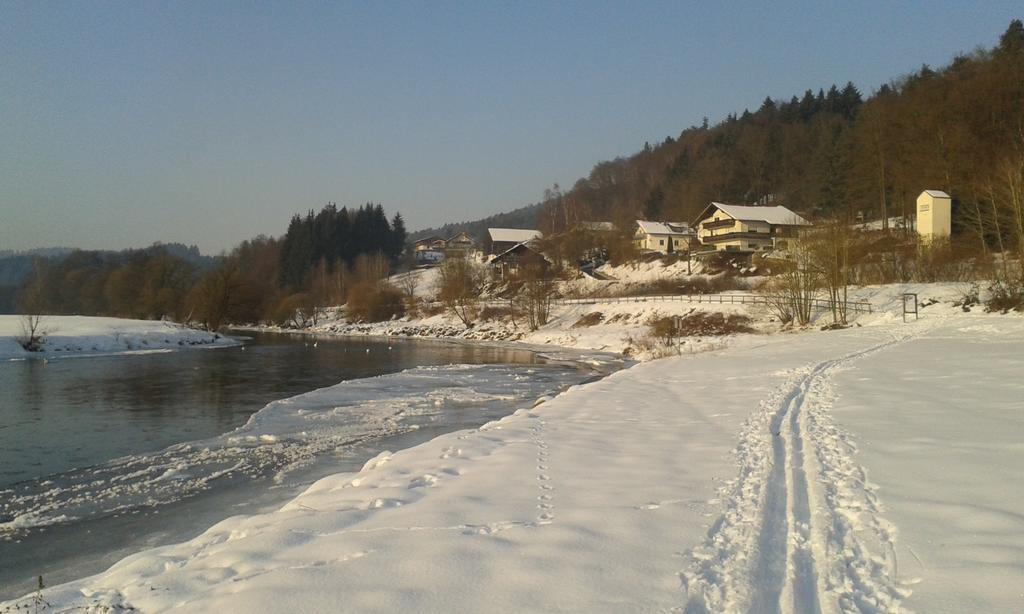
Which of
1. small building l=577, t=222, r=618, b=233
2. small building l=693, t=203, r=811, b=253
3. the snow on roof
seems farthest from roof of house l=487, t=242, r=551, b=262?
small building l=693, t=203, r=811, b=253

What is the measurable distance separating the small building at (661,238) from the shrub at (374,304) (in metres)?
30.5

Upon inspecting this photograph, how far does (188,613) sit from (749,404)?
12288 mm

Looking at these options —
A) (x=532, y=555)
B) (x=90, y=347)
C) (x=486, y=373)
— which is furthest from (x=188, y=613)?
(x=90, y=347)

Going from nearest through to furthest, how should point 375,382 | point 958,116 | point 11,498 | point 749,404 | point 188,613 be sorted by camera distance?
point 188,613, point 11,498, point 749,404, point 375,382, point 958,116

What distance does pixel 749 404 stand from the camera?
14.3 metres

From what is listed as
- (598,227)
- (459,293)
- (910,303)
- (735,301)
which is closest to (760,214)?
(598,227)

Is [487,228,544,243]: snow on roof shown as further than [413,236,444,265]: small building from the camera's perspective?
No

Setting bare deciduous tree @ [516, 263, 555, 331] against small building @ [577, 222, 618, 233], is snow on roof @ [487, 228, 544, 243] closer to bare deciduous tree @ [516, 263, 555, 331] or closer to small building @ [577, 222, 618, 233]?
small building @ [577, 222, 618, 233]

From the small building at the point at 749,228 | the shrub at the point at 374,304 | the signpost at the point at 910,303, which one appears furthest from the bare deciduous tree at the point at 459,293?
the signpost at the point at 910,303

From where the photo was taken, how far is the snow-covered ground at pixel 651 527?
4.75 m

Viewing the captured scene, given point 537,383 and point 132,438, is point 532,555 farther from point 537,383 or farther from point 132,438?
point 537,383

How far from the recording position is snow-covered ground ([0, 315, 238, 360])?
39469 mm

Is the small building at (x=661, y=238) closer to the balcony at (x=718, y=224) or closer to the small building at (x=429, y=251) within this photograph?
the balcony at (x=718, y=224)

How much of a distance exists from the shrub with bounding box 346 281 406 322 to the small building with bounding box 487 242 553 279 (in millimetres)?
15001
